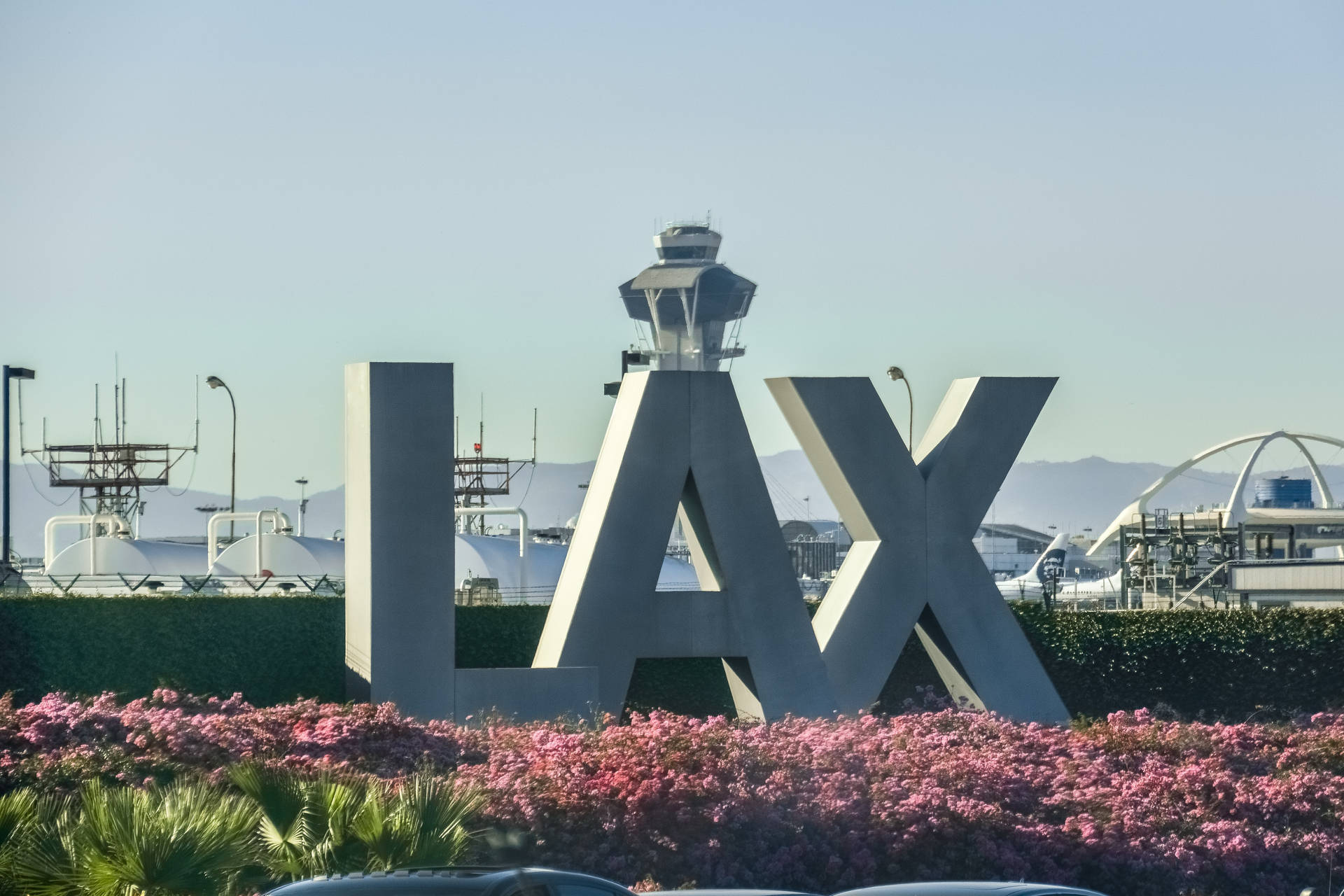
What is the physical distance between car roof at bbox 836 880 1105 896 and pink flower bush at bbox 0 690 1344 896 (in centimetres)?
670

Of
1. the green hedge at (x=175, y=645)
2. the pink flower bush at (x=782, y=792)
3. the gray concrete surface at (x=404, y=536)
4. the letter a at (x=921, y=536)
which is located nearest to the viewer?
the pink flower bush at (x=782, y=792)

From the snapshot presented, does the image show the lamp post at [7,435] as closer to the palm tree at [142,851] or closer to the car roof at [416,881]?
the palm tree at [142,851]

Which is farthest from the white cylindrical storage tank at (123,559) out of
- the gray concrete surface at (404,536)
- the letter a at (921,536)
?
the letter a at (921,536)

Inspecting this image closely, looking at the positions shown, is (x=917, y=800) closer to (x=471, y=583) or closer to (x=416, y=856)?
(x=416, y=856)

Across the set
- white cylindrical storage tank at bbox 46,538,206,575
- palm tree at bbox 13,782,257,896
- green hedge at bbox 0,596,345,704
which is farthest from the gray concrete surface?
white cylindrical storage tank at bbox 46,538,206,575

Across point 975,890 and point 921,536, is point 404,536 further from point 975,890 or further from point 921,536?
point 975,890

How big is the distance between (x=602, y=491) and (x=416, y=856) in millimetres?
10948

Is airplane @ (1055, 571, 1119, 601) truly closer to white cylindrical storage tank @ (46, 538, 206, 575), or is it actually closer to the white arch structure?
the white arch structure

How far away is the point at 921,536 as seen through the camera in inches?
952

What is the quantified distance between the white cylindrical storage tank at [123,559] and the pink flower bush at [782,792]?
4608cm

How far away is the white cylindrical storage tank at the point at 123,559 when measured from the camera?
211 feet

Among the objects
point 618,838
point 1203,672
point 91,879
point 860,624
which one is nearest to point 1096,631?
point 1203,672

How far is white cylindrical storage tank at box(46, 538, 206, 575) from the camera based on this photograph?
64.2 meters

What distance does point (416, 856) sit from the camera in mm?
12188
